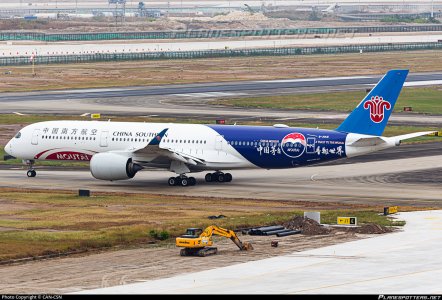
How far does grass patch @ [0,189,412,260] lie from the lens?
5469 centimetres

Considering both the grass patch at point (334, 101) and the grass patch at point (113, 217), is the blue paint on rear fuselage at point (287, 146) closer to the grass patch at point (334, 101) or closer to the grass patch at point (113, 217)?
the grass patch at point (113, 217)

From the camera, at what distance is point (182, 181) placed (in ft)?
259

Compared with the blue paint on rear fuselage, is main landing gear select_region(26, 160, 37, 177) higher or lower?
lower

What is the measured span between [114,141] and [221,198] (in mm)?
11915

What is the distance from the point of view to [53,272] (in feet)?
155

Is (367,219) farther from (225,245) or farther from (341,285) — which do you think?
(341,285)

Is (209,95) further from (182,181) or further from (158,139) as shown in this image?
(158,139)

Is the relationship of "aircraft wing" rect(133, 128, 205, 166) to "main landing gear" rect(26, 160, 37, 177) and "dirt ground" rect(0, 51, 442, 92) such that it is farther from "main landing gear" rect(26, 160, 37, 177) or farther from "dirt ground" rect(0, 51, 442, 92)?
"dirt ground" rect(0, 51, 442, 92)

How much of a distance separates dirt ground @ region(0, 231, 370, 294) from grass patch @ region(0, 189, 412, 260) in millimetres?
2372

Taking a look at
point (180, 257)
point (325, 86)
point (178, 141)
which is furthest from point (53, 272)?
point (325, 86)

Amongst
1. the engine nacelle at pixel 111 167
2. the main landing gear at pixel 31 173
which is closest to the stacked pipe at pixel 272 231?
the engine nacelle at pixel 111 167

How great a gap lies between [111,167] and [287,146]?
12349 mm

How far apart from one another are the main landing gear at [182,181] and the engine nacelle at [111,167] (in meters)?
3.20

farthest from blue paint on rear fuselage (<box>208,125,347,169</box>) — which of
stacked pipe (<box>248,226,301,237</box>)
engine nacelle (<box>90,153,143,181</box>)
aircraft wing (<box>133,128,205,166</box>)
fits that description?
stacked pipe (<box>248,226,301,237</box>)
